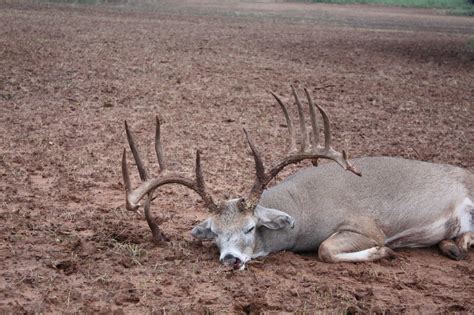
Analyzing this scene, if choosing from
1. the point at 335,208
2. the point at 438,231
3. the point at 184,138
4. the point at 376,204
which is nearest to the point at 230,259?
the point at 335,208

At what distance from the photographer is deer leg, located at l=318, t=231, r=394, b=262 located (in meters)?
7.45

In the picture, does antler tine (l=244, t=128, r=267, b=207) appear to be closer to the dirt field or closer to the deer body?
the deer body

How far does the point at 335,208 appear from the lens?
784 cm

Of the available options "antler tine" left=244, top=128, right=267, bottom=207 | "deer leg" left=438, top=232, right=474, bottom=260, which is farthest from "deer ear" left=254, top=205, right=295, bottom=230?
"deer leg" left=438, top=232, right=474, bottom=260

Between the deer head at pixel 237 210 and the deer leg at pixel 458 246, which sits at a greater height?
the deer head at pixel 237 210

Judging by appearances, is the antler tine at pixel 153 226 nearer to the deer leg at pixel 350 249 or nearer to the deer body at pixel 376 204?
the deer body at pixel 376 204

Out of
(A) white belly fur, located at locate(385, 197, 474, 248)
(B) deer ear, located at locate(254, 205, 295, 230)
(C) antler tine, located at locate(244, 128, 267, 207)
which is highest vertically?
(C) antler tine, located at locate(244, 128, 267, 207)

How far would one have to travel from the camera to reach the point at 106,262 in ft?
23.6

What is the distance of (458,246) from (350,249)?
4.34 ft

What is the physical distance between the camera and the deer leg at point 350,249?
745 cm

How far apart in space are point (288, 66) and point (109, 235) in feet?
41.3

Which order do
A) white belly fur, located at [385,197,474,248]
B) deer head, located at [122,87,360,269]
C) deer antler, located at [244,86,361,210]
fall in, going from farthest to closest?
white belly fur, located at [385,197,474,248] → deer antler, located at [244,86,361,210] → deer head, located at [122,87,360,269]

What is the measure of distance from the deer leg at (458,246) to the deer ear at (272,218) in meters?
1.69

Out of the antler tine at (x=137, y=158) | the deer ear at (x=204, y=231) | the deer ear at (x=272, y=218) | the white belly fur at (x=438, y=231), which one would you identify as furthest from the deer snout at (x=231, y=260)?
the white belly fur at (x=438, y=231)
